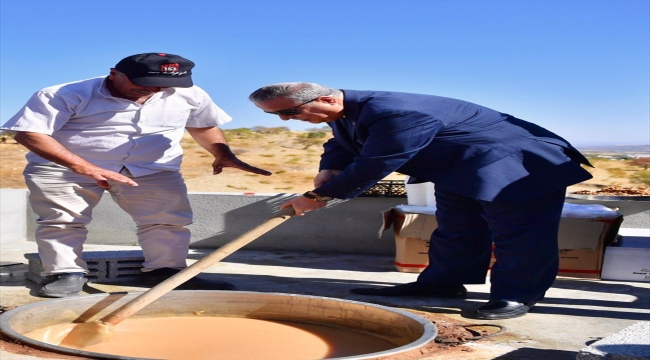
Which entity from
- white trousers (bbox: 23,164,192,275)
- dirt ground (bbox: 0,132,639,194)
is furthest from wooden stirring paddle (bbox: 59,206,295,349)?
dirt ground (bbox: 0,132,639,194)

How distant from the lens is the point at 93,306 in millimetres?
4082

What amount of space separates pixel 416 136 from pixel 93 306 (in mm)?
1704

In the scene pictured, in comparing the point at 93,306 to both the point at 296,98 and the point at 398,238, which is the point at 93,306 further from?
the point at 398,238

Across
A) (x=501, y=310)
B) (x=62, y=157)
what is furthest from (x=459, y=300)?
(x=62, y=157)

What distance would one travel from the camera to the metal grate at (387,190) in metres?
6.70

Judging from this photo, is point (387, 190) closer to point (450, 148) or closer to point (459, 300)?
point (459, 300)

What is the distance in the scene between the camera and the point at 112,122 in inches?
189

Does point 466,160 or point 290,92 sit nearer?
point 290,92

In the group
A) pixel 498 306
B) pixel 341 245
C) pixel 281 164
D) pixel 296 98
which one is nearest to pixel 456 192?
pixel 498 306

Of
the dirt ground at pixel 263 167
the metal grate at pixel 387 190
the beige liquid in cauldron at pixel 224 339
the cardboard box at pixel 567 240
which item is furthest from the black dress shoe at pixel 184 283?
the dirt ground at pixel 263 167

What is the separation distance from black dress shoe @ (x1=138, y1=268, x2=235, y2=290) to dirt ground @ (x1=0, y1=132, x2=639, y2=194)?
927 cm

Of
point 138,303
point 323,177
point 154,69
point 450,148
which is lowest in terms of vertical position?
point 138,303

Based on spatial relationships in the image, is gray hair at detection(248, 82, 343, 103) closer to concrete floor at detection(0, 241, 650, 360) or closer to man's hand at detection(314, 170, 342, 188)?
man's hand at detection(314, 170, 342, 188)

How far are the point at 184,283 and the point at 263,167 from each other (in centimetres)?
1546
